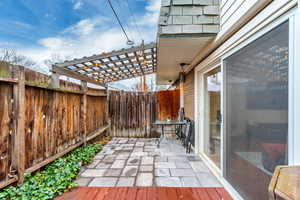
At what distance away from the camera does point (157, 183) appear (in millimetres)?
2273

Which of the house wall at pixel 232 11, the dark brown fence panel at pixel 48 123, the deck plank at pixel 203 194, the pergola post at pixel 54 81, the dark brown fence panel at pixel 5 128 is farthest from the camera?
the pergola post at pixel 54 81

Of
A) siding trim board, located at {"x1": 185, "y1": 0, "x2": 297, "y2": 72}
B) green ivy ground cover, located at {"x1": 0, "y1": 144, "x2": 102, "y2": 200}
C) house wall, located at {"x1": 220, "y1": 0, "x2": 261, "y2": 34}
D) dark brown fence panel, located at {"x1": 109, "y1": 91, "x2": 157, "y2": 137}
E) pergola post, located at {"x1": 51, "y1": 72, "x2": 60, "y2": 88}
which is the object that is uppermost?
house wall, located at {"x1": 220, "y1": 0, "x2": 261, "y2": 34}

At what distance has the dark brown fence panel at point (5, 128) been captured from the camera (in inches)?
71.5

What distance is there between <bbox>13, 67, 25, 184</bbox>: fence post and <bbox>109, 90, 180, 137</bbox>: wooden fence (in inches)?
141

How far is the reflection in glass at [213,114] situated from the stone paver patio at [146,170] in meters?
0.34

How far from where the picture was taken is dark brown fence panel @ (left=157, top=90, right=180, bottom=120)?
556cm

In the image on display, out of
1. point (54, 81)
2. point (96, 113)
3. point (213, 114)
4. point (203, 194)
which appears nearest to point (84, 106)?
point (96, 113)

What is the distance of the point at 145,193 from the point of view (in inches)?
80.0

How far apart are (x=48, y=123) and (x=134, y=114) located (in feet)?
10.5

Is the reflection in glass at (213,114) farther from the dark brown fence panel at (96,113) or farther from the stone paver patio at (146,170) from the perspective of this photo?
the dark brown fence panel at (96,113)

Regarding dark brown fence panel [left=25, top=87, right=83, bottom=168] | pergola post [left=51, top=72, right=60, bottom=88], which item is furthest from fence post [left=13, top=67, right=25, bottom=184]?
pergola post [left=51, top=72, right=60, bottom=88]

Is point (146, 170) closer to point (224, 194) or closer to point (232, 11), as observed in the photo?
point (224, 194)

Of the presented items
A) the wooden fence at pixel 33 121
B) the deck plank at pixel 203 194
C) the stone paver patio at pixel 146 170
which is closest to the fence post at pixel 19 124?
the wooden fence at pixel 33 121

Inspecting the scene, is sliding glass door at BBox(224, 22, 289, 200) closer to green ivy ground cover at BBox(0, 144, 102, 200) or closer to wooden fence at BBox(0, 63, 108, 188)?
green ivy ground cover at BBox(0, 144, 102, 200)
